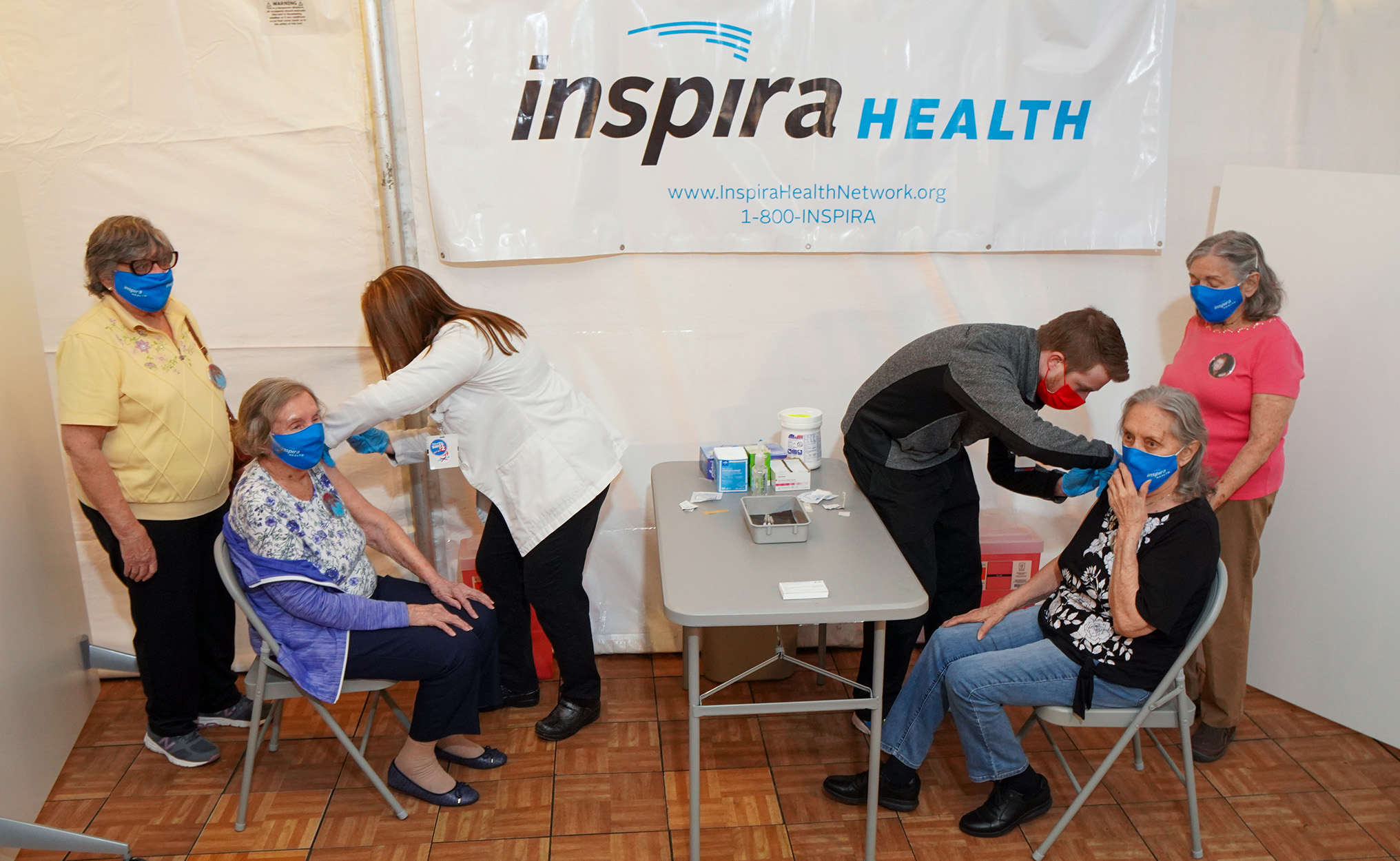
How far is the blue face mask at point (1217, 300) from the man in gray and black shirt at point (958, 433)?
Answer: 321 mm

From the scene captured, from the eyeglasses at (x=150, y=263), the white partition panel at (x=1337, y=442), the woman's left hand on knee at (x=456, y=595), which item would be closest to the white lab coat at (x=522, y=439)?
the woman's left hand on knee at (x=456, y=595)

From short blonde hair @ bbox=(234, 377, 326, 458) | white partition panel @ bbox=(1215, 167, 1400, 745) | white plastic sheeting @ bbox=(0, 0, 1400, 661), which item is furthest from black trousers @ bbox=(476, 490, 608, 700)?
white partition panel @ bbox=(1215, 167, 1400, 745)

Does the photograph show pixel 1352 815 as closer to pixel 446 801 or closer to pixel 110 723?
pixel 446 801

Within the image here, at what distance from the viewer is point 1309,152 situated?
9.46 ft

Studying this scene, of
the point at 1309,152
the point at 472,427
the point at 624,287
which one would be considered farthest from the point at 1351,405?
the point at 472,427

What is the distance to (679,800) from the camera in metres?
2.47

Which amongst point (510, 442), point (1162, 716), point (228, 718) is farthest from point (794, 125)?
point (228, 718)

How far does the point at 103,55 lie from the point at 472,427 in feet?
4.71

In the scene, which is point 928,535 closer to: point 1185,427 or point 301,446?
point 1185,427

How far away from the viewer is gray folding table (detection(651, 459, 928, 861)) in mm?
1908

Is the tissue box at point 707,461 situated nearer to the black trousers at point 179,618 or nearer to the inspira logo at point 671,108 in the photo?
the inspira logo at point 671,108

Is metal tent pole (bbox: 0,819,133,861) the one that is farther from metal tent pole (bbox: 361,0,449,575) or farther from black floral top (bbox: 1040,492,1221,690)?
black floral top (bbox: 1040,492,1221,690)

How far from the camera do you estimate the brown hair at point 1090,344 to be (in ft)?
6.91

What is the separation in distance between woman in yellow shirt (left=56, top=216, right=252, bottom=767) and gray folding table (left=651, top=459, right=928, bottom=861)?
1.21m
